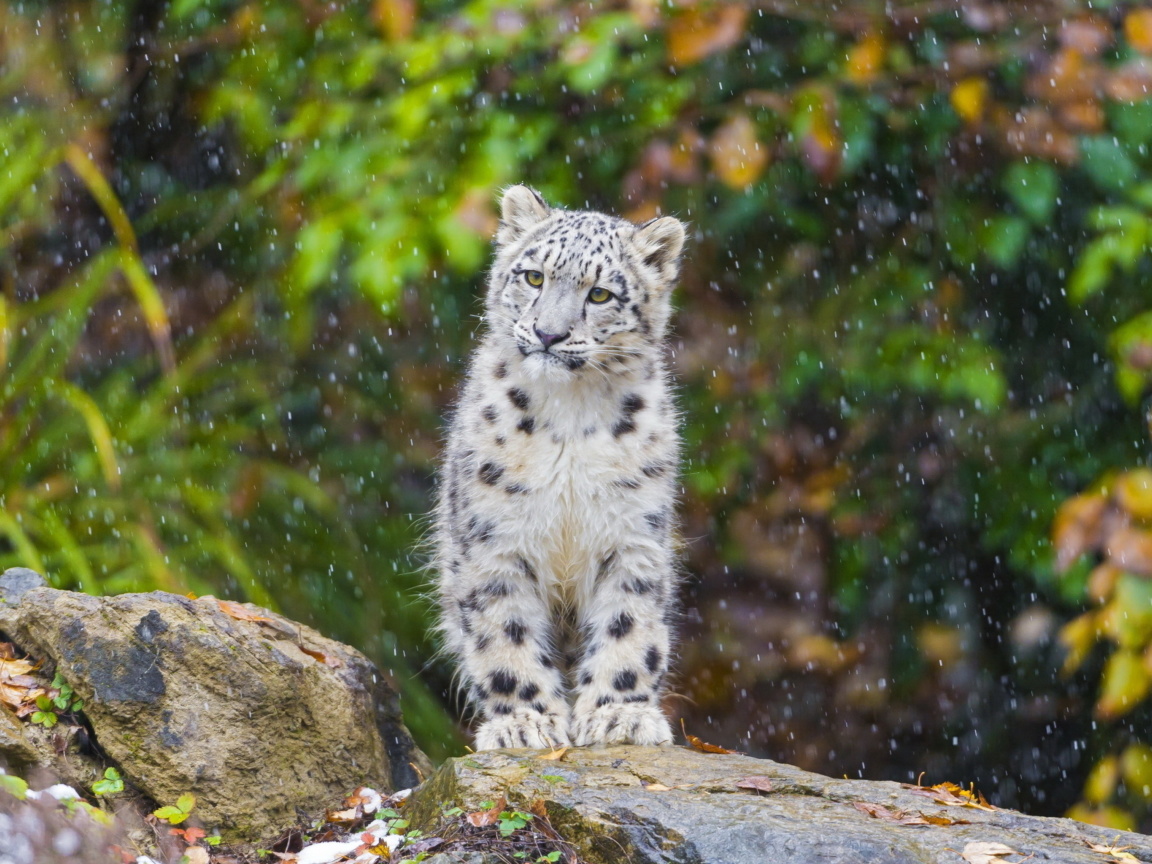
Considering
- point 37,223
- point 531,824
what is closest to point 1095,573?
point 531,824

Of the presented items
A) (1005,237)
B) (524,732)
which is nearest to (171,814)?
(524,732)

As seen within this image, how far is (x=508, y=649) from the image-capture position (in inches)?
178

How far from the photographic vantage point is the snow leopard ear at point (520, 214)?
5043mm

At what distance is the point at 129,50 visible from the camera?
8.45m

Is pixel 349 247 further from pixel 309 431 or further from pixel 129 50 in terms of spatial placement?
pixel 129 50

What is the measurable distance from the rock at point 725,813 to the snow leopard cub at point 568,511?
0.30 m

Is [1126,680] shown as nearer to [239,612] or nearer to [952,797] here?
[952,797]

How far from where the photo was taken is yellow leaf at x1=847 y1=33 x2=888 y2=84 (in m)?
6.44

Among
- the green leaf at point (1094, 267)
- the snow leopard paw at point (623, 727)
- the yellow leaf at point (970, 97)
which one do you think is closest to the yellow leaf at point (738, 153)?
the yellow leaf at point (970, 97)

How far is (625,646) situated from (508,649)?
38cm

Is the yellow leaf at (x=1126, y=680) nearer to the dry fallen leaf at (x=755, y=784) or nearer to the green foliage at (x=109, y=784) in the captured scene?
the dry fallen leaf at (x=755, y=784)

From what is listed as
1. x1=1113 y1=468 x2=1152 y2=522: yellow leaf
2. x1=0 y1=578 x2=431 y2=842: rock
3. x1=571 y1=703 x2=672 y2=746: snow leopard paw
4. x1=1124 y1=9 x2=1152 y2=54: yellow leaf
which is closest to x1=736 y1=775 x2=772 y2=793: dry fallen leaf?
x1=571 y1=703 x2=672 y2=746: snow leopard paw

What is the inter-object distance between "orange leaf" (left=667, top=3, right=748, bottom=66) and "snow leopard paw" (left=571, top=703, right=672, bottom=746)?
3189 mm

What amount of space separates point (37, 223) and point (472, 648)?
4.87 metres
